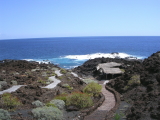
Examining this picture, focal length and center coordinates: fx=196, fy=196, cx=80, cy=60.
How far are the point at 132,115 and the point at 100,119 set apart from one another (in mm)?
2458

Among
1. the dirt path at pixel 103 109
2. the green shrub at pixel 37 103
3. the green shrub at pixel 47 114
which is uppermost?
the green shrub at pixel 47 114

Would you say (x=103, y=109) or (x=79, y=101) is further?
(x=103, y=109)

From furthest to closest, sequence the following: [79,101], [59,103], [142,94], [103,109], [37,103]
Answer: [142,94]
[103,109]
[79,101]
[37,103]
[59,103]

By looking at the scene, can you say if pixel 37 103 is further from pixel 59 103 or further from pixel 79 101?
pixel 79 101

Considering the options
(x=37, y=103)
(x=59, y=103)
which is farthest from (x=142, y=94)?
(x=37, y=103)

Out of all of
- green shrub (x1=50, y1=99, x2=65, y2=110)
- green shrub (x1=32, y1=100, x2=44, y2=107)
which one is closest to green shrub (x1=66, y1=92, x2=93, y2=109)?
green shrub (x1=50, y1=99, x2=65, y2=110)

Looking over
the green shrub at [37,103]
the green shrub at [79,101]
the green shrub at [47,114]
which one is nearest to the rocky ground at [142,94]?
the green shrub at [79,101]

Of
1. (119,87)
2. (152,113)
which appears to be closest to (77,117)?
(152,113)

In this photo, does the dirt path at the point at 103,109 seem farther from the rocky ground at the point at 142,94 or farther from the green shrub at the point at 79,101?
the rocky ground at the point at 142,94

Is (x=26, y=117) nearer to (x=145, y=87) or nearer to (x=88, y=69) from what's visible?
(x=145, y=87)

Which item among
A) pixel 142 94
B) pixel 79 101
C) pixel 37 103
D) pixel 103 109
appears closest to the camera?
pixel 37 103

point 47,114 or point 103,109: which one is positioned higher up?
point 47,114

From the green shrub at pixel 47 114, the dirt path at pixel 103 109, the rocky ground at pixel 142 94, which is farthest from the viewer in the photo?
the dirt path at pixel 103 109

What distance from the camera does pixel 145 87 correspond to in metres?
22.2
